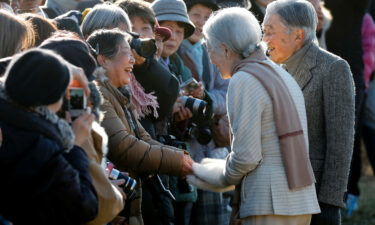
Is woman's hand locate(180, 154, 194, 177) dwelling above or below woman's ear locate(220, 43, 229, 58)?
below

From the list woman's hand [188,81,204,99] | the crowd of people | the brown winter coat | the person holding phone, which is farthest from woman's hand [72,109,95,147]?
woman's hand [188,81,204,99]

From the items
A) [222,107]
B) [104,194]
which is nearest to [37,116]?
[104,194]

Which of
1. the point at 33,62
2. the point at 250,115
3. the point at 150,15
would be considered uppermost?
the point at 33,62

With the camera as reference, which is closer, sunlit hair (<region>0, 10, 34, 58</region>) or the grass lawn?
sunlit hair (<region>0, 10, 34, 58</region>)

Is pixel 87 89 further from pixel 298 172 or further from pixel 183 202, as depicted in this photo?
pixel 183 202

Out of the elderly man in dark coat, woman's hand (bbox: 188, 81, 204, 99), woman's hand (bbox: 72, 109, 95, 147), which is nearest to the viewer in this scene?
woman's hand (bbox: 72, 109, 95, 147)

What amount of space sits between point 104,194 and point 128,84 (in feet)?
5.45

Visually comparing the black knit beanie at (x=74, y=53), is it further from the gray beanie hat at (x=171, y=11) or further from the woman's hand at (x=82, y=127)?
the gray beanie hat at (x=171, y=11)

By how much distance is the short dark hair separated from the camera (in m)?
6.14

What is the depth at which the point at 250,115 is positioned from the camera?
4.56 metres

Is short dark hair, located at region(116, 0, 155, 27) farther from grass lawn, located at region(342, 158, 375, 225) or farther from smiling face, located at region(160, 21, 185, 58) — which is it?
grass lawn, located at region(342, 158, 375, 225)

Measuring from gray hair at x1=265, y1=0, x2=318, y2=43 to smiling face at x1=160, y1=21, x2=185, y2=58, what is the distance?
4.71 ft

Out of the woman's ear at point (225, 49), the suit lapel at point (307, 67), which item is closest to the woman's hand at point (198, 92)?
the suit lapel at point (307, 67)

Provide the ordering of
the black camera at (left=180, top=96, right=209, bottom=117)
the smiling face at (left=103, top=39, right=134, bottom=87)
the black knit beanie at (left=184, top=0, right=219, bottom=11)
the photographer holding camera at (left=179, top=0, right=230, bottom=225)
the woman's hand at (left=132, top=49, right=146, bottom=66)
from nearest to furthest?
the smiling face at (left=103, top=39, right=134, bottom=87)
the woman's hand at (left=132, top=49, right=146, bottom=66)
the black camera at (left=180, top=96, right=209, bottom=117)
the photographer holding camera at (left=179, top=0, right=230, bottom=225)
the black knit beanie at (left=184, top=0, right=219, bottom=11)
